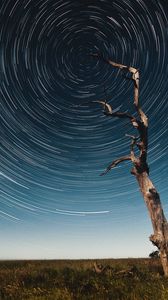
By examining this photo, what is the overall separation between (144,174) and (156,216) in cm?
199

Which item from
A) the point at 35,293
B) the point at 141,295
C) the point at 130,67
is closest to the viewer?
the point at 141,295

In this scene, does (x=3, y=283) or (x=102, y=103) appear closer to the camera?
(x=3, y=283)

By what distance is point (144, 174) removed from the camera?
50.2 feet

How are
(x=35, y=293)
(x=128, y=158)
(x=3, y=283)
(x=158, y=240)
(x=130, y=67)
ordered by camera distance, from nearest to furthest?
(x=35, y=293), (x=3, y=283), (x=158, y=240), (x=128, y=158), (x=130, y=67)

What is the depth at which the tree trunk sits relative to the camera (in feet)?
45.1

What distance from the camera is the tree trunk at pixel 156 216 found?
13.7 metres

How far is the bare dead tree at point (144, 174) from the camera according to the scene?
545 inches

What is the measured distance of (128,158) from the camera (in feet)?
53.3

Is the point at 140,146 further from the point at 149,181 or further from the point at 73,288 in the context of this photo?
the point at 73,288

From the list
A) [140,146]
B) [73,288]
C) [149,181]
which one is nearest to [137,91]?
[140,146]

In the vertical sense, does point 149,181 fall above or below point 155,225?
above

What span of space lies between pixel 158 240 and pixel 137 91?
7.18m

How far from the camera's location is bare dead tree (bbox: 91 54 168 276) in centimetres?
1385

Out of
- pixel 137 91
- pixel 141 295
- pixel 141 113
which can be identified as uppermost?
pixel 137 91
